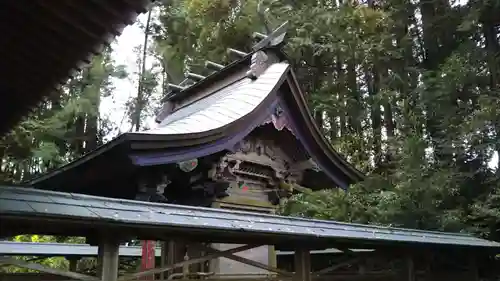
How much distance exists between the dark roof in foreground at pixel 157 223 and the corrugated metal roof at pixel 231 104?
143 cm

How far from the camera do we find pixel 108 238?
3420 mm

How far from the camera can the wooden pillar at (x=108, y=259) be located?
11.0 feet

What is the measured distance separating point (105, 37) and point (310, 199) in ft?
29.6

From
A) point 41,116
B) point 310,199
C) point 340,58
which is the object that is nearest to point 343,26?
Answer: point 340,58

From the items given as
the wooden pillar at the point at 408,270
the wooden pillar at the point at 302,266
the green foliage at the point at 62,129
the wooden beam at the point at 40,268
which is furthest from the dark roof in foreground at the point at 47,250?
the wooden beam at the point at 40,268

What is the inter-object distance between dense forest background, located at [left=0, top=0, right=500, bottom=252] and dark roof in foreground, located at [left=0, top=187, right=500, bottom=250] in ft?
13.6

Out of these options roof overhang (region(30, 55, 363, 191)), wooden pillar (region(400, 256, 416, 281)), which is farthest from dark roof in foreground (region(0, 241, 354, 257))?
roof overhang (region(30, 55, 363, 191))

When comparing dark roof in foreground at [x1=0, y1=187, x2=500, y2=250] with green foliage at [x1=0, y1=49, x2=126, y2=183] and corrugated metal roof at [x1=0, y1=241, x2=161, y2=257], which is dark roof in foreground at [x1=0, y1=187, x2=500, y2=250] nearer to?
corrugated metal roof at [x1=0, y1=241, x2=161, y2=257]

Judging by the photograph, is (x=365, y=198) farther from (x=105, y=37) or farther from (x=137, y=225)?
(x=105, y=37)

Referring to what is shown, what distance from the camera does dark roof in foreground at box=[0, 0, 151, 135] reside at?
7.54 ft

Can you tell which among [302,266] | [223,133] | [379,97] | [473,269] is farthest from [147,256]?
[379,97]

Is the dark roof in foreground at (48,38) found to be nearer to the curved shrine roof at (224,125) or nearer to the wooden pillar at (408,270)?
the curved shrine roof at (224,125)

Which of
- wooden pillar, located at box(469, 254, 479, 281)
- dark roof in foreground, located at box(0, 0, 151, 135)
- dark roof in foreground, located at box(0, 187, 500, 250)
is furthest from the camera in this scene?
wooden pillar, located at box(469, 254, 479, 281)

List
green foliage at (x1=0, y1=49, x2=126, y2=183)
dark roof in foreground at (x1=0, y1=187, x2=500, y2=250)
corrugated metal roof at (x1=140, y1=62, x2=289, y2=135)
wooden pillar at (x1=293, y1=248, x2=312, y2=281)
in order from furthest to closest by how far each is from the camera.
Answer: green foliage at (x1=0, y1=49, x2=126, y2=183), corrugated metal roof at (x1=140, y1=62, x2=289, y2=135), wooden pillar at (x1=293, y1=248, x2=312, y2=281), dark roof in foreground at (x1=0, y1=187, x2=500, y2=250)
